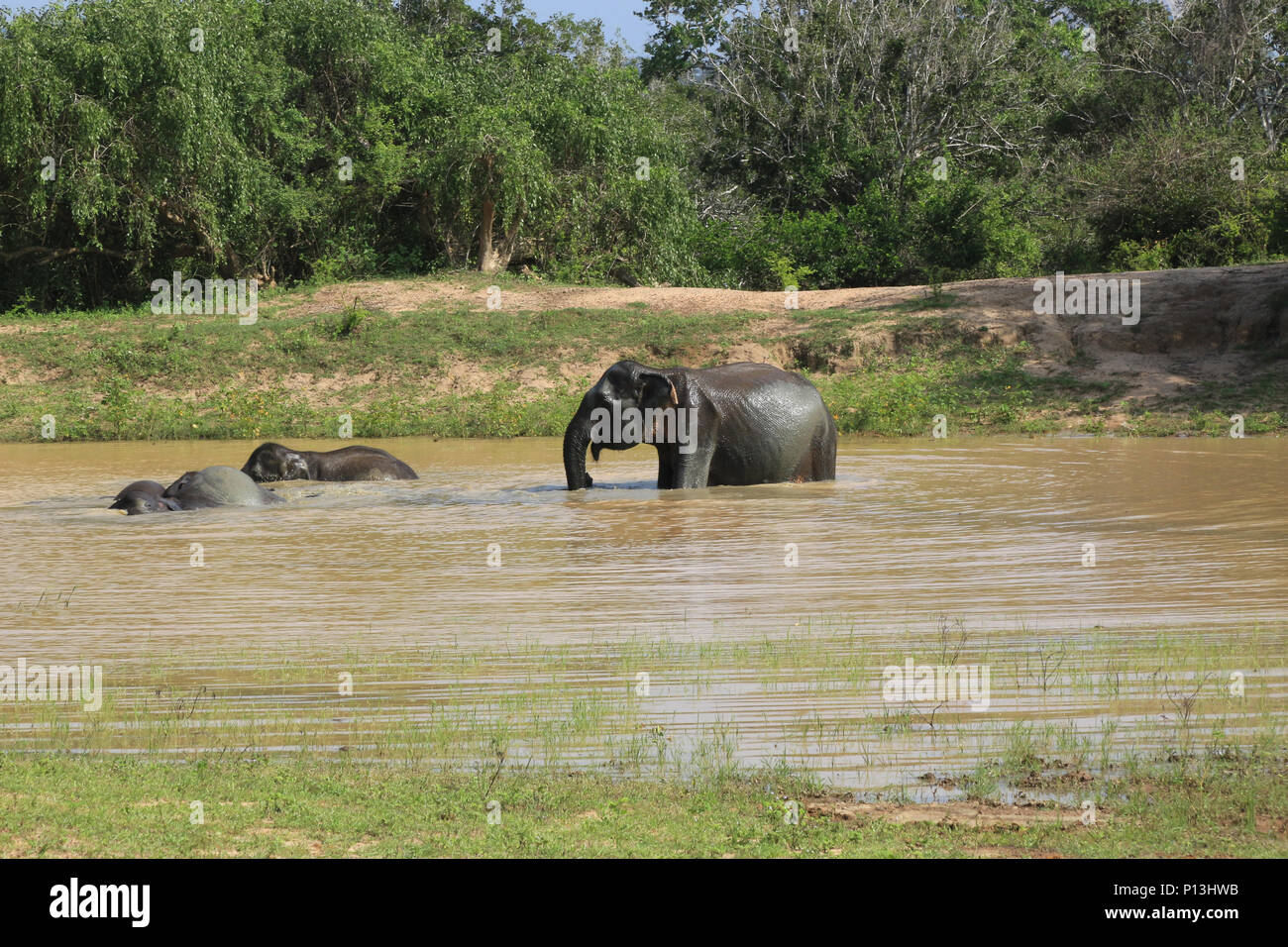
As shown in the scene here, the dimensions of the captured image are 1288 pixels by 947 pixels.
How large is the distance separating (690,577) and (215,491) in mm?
6114

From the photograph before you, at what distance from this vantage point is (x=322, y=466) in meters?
16.7

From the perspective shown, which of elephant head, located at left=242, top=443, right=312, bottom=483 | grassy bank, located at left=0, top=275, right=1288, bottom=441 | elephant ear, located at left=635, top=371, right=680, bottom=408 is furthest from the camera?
grassy bank, located at left=0, top=275, right=1288, bottom=441

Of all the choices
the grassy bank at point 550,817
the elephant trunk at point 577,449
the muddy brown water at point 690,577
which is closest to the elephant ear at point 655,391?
the elephant trunk at point 577,449

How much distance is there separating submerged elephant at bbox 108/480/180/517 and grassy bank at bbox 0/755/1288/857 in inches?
344

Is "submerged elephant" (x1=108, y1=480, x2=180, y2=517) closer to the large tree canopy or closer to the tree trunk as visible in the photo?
the large tree canopy

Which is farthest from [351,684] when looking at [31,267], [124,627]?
[31,267]

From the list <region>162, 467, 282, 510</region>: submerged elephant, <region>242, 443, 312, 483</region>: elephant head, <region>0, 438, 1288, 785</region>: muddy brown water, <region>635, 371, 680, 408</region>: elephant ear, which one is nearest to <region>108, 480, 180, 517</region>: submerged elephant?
<region>162, 467, 282, 510</region>: submerged elephant

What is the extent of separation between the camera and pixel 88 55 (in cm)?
3092

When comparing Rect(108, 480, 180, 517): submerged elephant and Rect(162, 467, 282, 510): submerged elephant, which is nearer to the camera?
Rect(108, 480, 180, 517): submerged elephant

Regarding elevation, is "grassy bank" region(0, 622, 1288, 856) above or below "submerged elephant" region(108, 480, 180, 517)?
below

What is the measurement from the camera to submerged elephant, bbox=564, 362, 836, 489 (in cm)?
1518

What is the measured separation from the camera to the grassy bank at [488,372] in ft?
77.0
